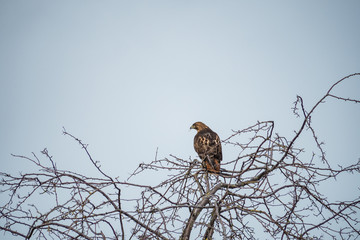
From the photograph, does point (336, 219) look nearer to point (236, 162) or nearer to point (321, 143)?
point (321, 143)

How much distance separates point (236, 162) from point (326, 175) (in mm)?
677

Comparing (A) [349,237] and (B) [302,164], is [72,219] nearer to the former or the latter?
(B) [302,164]

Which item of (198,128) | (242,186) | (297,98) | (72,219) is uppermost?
(198,128)

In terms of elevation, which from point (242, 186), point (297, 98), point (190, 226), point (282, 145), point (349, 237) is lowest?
point (190, 226)

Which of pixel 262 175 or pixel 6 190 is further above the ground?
pixel 262 175

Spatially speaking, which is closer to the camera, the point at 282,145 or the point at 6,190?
the point at 6,190

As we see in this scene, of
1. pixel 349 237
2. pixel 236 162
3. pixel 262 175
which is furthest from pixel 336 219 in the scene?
pixel 236 162

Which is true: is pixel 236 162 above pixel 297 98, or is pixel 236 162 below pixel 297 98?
below

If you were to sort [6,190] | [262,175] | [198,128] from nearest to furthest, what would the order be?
[6,190]
[262,175]
[198,128]

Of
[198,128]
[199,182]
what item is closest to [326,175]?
[199,182]

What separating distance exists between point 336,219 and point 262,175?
60 centimetres

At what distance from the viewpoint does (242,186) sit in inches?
95.8

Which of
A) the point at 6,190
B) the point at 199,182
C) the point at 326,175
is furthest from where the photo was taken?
the point at 199,182

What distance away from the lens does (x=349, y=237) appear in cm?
205
